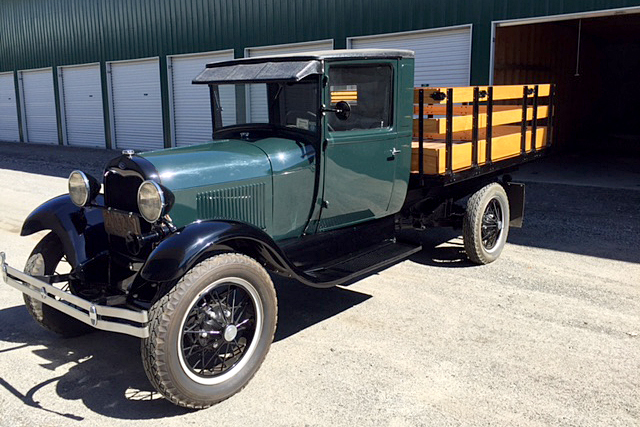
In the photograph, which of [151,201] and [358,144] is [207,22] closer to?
[358,144]

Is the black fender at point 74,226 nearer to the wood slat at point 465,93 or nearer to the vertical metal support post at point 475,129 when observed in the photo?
the wood slat at point 465,93

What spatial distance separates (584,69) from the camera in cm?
1747

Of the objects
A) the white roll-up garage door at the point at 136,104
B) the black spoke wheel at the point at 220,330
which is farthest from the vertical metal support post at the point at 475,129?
the white roll-up garage door at the point at 136,104

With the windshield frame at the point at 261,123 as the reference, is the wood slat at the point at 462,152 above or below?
below

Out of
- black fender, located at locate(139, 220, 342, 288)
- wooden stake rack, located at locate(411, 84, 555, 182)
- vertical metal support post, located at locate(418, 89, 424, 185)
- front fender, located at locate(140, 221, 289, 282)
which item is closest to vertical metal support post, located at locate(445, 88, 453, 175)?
wooden stake rack, located at locate(411, 84, 555, 182)

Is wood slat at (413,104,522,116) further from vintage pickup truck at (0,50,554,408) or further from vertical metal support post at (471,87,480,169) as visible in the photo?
vertical metal support post at (471,87,480,169)

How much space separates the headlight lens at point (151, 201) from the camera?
3617 mm

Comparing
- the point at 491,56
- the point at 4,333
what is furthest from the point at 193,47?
the point at 4,333

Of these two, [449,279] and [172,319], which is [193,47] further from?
[172,319]

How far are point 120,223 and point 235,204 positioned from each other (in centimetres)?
78

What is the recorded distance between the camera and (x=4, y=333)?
4523mm

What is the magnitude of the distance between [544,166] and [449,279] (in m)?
8.46

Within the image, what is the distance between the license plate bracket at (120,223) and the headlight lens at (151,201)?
19cm

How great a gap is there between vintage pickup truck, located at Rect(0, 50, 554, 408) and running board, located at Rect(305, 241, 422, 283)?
2 cm
